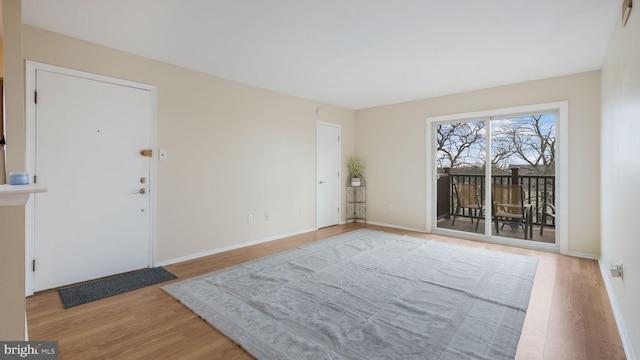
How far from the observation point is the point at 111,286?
2.80 metres

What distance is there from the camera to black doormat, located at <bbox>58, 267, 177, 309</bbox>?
2537mm

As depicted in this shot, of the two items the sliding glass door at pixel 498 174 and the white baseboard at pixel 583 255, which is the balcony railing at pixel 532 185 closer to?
the sliding glass door at pixel 498 174

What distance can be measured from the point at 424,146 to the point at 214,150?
352cm

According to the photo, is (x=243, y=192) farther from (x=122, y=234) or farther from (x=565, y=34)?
(x=565, y=34)

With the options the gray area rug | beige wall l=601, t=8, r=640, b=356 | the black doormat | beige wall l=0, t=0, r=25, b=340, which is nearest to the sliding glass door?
the gray area rug

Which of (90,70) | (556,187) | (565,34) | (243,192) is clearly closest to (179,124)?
(90,70)

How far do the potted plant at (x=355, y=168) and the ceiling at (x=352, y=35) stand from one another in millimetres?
2267

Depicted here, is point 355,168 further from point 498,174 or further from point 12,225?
point 12,225

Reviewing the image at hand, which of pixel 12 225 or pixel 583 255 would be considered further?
pixel 583 255

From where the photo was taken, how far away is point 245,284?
9.25 feet

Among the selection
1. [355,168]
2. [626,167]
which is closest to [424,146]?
[355,168]

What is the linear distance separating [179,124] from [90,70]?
952 millimetres

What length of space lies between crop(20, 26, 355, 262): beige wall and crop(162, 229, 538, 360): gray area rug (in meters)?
0.85

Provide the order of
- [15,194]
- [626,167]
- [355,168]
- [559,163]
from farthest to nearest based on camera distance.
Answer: [355,168], [559,163], [626,167], [15,194]
